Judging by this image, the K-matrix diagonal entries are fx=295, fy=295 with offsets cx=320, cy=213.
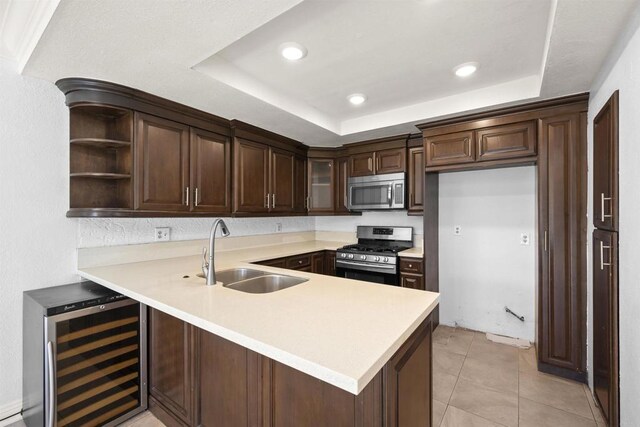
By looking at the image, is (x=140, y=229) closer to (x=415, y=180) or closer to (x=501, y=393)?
(x=415, y=180)

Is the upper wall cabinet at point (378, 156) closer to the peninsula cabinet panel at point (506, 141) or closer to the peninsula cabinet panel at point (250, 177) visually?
the peninsula cabinet panel at point (506, 141)

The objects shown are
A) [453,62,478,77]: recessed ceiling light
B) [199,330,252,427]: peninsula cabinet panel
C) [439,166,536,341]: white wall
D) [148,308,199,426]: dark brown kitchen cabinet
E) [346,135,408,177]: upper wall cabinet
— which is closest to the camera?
[199,330,252,427]: peninsula cabinet panel

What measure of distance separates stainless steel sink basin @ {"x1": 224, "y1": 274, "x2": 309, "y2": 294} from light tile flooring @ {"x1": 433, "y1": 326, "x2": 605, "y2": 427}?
1.31 m

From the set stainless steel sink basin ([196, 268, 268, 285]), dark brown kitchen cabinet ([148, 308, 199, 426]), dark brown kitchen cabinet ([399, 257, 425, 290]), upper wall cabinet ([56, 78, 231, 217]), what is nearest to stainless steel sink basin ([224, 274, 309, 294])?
stainless steel sink basin ([196, 268, 268, 285])

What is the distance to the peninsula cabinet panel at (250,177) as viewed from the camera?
2.99 meters

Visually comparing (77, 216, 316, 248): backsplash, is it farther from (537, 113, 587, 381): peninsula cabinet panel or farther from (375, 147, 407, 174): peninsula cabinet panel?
(537, 113, 587, 381): peninsula cabinet panel

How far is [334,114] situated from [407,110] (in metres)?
0.77

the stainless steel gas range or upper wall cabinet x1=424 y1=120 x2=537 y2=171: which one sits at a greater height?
upper wall cabinet x1=424 y1=120 x2=537 y2=171

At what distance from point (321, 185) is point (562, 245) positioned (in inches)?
103

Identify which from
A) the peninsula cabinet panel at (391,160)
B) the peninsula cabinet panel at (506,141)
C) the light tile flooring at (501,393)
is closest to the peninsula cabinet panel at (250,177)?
the peninsula cabinet panel at (391,160)

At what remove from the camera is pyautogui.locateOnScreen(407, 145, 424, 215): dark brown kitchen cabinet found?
3.34 metres

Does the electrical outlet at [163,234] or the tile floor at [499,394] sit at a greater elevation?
the electrical outlet at [163,234]

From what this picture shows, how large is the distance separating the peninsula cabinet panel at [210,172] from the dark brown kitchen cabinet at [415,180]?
6.57ft

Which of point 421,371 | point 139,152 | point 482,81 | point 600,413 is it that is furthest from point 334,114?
point 600,413
